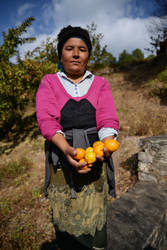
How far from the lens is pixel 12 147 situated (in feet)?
21.5

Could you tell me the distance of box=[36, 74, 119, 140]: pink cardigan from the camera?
1176 millimetres

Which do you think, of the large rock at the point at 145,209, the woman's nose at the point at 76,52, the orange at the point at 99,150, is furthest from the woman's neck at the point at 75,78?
the large rock at the point at 145,209

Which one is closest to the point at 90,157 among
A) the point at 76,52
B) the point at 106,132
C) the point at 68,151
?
the point at 68,151

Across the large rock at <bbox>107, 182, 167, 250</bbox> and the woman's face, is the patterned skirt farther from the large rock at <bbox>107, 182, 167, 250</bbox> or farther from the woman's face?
the woman's face

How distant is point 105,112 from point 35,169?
165 inches

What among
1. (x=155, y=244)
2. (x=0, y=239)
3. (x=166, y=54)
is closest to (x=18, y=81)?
(x=0, y=239)

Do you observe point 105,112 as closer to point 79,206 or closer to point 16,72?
point 79,206

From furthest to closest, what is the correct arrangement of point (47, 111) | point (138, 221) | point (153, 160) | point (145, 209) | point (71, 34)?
1. point (153, 160)
2. point (145, 209)
3. point (138, 221)
4. point (71, 34)
5. point (47, 111)

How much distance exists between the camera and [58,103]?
1300 mm

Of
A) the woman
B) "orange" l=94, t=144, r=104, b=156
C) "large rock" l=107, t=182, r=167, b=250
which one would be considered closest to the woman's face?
the woman

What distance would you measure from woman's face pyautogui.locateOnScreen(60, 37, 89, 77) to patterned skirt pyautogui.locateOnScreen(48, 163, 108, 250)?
831 mm

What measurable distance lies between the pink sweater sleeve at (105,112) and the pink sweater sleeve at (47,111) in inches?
13.6

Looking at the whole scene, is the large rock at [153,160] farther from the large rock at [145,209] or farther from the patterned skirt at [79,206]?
the patterned skirt at [79,206]

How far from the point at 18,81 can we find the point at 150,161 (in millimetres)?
5126
